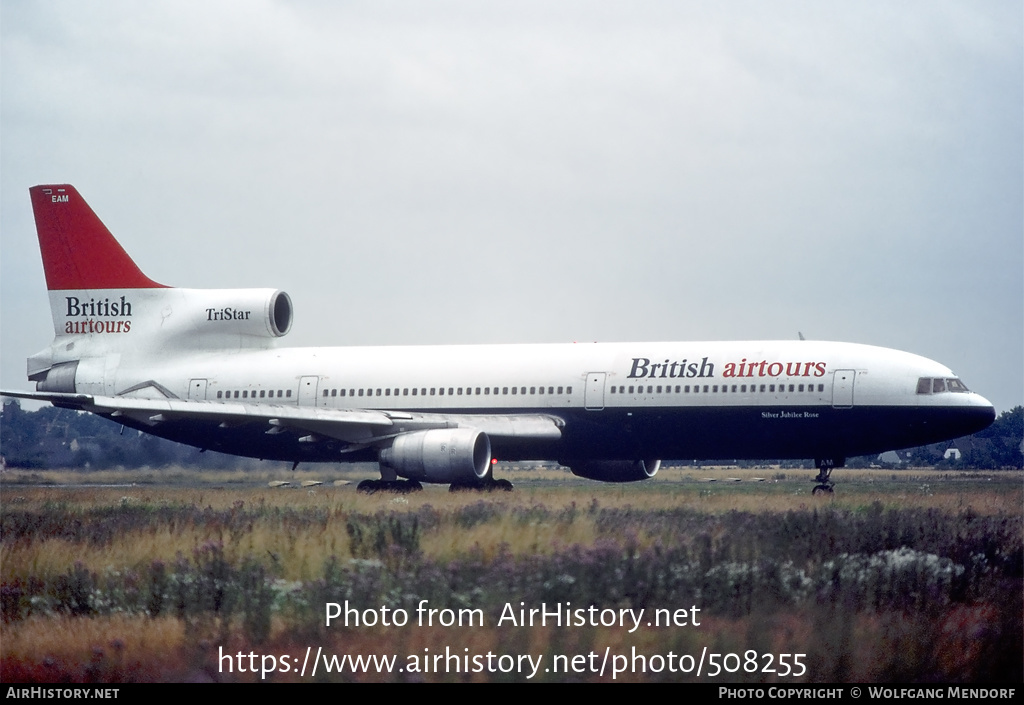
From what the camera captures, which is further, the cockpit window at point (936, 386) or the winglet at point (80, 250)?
the winglet at point (80, 250)

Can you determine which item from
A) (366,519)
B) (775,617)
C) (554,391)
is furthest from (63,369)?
(775,617)

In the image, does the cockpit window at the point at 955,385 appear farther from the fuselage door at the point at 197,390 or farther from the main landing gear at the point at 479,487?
the fuselage door at the point at 197,390

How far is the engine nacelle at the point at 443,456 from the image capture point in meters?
27.2

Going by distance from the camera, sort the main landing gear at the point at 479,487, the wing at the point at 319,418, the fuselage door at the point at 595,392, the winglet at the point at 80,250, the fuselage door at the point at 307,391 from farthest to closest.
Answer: the winglet at the point at 80,250
the fuselage door at the point at 307,391
the fuselage door at the point at 595,392
the wing at the point at 319,418
the main landing gear at the point at 479,487

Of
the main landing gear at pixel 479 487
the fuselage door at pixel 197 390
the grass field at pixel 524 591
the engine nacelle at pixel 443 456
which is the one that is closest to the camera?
the grass field at pixel 524 591

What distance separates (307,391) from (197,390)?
10.6 feet

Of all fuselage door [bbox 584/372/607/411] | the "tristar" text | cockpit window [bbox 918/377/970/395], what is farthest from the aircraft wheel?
cockpit window [bbox 918/377/970/395]

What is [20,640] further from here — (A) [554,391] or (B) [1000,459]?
(B) [1000,459]

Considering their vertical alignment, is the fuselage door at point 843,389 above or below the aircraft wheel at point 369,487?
above

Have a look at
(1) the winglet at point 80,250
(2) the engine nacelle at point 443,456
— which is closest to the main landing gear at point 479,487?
(2) the engine nacelle at point 443,456

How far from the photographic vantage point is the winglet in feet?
116

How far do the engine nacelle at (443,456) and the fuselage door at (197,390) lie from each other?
786cm

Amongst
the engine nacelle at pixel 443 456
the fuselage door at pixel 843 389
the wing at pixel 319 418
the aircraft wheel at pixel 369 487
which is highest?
the fuselage door at pixel 843 389

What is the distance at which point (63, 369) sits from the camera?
3519cm
